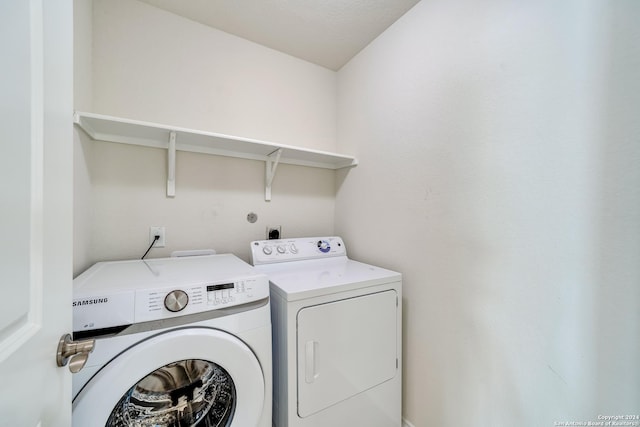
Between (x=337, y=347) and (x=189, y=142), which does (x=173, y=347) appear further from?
(x=189, y=142)

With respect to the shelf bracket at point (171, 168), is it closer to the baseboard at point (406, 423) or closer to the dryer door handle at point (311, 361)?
the dryer door handle at point (311, 361)

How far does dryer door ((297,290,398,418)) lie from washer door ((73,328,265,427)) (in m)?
0.22

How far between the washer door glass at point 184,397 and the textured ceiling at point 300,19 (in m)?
1.91

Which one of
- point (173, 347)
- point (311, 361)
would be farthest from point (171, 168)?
point (311, 361)

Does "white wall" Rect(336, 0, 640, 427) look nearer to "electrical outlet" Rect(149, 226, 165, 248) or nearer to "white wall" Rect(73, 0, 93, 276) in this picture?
"electrical outlet" Rect(149, 226, 165, 248)

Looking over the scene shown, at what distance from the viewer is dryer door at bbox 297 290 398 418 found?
1.07m

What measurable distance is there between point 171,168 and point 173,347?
1.05m

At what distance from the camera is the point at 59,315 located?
0.52 m

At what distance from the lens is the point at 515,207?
0.98 m

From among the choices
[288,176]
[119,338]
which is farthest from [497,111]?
[119,338]

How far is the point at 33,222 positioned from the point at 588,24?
1606mm

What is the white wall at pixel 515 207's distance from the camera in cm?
76

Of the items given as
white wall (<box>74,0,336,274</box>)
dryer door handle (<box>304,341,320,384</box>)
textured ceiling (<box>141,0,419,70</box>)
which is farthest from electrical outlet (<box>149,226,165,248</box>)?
textured ceiling (<box>141,0,419,70</box>)

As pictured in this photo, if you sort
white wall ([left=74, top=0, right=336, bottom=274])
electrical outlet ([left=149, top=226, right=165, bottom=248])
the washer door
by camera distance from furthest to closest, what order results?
electrical outlet ([left=149, top=226, right=165, bottom=248]) → white wall ([left=74, top=0, right=336, bottom=274]) → the washer door
